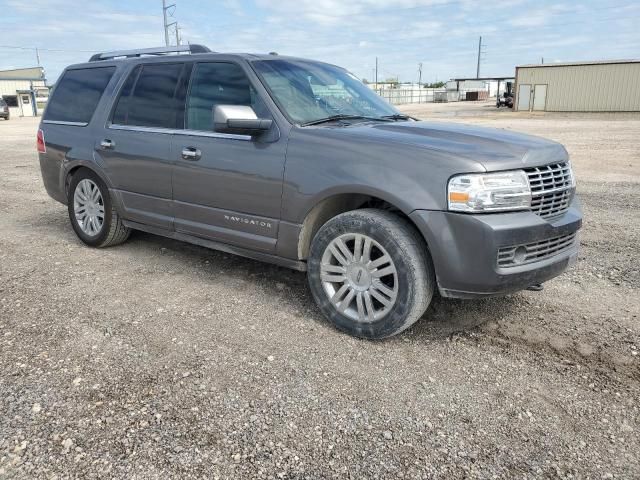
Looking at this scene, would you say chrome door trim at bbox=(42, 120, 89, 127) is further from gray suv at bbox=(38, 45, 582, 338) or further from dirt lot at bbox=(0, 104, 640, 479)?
dirt lot at bbox=(0, 104, 640, 479)

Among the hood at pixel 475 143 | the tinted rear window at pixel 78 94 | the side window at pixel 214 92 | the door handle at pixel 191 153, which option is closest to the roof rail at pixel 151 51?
the tinted rear window at pixel 78 94

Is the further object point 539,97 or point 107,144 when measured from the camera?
point 539,97

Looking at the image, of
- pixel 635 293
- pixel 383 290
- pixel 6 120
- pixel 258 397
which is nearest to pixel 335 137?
pixel 383 290

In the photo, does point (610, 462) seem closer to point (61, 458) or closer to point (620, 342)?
point (620, 342)

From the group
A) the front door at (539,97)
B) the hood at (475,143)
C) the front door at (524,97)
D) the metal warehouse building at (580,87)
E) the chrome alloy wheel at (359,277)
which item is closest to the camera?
the hood at (475,143)

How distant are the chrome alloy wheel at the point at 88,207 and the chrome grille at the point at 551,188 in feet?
13.2

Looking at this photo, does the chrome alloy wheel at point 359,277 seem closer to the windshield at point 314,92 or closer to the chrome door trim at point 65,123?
the windshield at point 314,92

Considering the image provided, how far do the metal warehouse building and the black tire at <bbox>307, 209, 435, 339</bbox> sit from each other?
39.5 metres

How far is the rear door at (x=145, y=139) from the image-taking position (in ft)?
15.1

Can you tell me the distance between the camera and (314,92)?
4.27 m

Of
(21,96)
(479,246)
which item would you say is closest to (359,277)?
(479,246)

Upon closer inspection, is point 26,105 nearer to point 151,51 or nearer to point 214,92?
point 151,51

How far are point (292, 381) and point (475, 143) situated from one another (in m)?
1.82

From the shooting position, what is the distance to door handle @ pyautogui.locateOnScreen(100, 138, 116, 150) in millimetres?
5055
